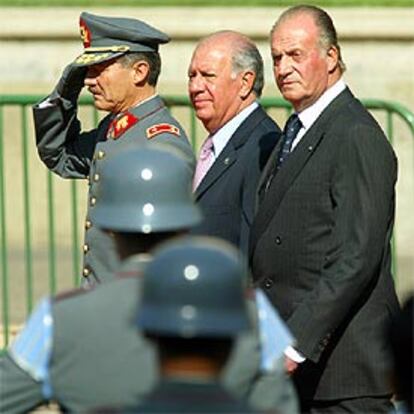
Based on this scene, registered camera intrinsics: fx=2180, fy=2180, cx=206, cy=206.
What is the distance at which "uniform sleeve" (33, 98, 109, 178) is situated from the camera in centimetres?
799

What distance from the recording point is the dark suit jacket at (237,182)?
746cm

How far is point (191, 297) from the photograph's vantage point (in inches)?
160

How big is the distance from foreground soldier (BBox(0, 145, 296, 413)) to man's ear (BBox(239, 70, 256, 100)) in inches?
106

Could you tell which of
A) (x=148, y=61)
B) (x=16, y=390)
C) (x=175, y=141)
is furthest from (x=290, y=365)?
(x=16, y=390)

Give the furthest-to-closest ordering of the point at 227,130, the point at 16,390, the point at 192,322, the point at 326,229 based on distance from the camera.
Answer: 1. the point at 227,130
2. the point at 326,229
3. the point at 16,390
4. the point at 192,322

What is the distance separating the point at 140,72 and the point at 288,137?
0.69 m

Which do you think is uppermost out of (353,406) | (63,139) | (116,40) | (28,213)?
(116,40)

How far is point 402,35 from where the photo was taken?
465 inches

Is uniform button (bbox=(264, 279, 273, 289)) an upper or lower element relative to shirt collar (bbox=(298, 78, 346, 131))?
lower

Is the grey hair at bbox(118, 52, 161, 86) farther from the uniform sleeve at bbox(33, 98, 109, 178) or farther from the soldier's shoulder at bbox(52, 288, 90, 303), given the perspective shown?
the soldier's shoulder at bbox(52, 288, 90, 303)

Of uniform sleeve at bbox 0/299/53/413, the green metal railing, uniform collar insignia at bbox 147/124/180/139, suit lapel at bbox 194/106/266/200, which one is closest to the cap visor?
uniform collar insignia at bbox 147/124/180/139

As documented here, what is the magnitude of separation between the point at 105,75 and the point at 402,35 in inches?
173

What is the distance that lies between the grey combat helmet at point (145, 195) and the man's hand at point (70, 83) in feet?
9.45

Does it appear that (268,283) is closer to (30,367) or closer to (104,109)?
(104,109)
